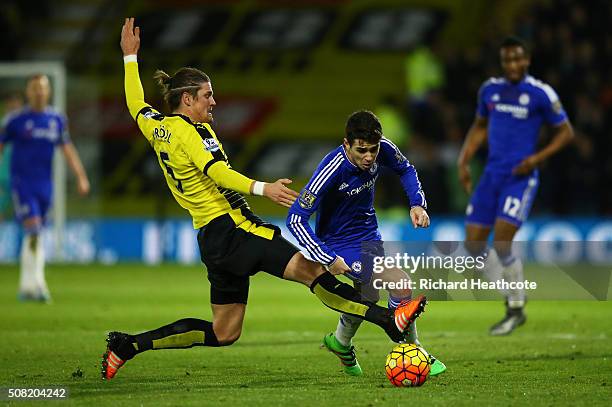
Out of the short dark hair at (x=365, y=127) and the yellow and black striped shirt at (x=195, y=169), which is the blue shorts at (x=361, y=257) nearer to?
the yellow and black striped shirt at (x=195, y=169)

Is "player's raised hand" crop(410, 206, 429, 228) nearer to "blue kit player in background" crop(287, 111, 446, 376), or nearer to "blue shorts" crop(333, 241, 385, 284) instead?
"blue kit player in background" crop(287, 111, 446, 376)

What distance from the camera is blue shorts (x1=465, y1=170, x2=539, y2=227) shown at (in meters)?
10.1

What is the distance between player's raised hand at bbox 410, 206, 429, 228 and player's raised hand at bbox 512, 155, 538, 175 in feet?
10.2

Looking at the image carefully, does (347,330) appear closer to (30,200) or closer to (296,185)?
Answer: (30,200)

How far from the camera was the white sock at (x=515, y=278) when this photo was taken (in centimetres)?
970

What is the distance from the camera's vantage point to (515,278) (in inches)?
384

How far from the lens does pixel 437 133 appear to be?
19641mm

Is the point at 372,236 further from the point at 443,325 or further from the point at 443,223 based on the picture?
the point at 443,223

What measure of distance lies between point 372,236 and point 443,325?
3283 mm

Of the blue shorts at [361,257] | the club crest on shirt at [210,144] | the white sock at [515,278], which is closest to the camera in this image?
the club crest on shirt at [210,144]

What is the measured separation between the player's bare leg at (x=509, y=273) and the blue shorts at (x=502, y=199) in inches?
3.5

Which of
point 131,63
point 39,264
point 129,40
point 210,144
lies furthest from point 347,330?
point 39,264

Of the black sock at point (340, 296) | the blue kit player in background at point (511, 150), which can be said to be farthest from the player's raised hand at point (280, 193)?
the blue kit player in background at point (511, 150)

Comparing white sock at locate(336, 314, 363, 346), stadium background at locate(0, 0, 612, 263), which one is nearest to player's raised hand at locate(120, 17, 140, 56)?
white sock at locate(336, 314, 363, 346)
